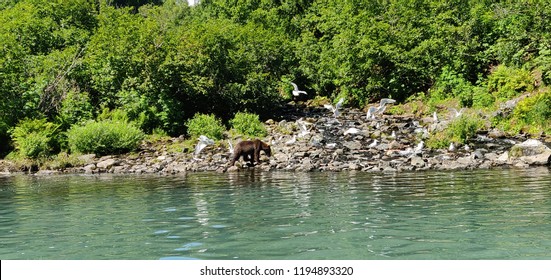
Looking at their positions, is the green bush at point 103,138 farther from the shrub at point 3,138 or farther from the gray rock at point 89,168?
the shrub at point 3,138

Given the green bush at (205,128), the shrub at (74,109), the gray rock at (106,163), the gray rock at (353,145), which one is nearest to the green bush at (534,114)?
the gray rock at (353,145)

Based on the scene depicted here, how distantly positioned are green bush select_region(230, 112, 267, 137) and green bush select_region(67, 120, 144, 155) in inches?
209

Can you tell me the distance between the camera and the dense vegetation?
28.3 m

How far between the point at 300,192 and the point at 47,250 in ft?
24.2

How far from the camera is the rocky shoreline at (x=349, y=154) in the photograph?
20000 millimetres

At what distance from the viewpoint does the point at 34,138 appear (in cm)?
2562

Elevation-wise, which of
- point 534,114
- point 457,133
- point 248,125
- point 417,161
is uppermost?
point 248,125

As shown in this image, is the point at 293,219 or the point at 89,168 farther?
the point at 89,168

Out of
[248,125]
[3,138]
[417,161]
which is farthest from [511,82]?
[3,138]

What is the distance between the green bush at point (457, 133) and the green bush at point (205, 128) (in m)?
10.5

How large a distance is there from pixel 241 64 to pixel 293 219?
83.3ft

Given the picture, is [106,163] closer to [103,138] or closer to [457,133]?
[103,138]

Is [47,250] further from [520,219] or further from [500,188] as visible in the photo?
[500,188]

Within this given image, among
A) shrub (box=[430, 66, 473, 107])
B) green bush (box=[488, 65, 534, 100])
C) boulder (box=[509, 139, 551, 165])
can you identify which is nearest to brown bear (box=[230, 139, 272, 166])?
boulder (box=[509, 139, 551, 165])
